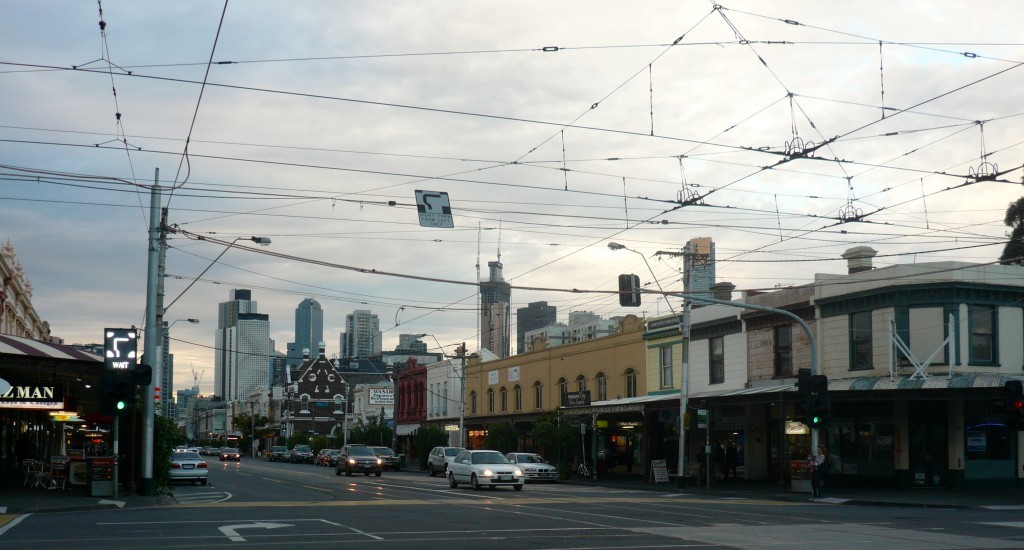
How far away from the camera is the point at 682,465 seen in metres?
39.1

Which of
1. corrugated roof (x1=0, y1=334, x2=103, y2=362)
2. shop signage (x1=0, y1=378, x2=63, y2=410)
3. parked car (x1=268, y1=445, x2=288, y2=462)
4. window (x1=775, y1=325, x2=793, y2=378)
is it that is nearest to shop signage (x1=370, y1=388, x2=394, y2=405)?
parked car (x1=268, y1=445, x2=288, y2=462)

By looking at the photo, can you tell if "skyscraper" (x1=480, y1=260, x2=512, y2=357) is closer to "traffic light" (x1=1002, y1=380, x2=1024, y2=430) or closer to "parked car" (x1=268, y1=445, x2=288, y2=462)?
"traffic light" (x1=1002, y1=380, x2=1024, y2=430)

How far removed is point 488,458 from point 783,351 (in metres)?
12.3

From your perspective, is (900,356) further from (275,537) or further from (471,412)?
(471,412)

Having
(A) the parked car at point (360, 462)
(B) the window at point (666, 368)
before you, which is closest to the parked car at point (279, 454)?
(A) the parked car at point (360, 462)

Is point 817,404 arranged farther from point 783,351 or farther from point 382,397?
point 382,397

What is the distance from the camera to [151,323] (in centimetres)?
2883

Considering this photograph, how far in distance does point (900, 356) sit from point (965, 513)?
10.7 metres

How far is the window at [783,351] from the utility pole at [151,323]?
2325 cm

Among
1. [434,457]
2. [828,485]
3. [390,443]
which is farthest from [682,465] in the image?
[390,443]

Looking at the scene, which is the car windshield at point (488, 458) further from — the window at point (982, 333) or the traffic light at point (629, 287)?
the window at point (982, 333)

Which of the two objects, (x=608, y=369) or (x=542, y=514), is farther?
(x=608, y=369)

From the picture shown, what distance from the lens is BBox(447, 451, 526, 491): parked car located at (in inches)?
1433

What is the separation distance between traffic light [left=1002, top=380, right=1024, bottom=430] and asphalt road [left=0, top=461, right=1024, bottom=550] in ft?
8.85
